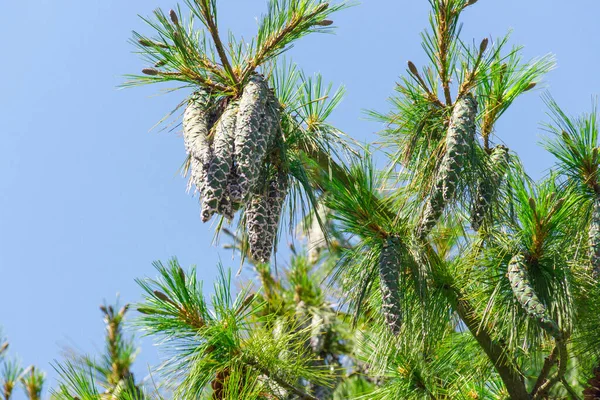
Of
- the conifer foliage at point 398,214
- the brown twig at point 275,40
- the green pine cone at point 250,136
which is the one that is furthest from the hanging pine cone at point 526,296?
the brown twig at point 275,40

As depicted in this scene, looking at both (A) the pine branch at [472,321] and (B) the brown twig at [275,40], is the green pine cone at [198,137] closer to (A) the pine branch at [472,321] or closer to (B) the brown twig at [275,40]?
(B) the brown twig at [275,40]

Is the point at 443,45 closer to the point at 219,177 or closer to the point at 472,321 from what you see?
the point at 219,177

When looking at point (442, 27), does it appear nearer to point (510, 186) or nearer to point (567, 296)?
point (510, 186)

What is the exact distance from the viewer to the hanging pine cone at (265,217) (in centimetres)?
234

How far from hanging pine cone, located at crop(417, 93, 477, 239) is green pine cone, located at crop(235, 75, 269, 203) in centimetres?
50

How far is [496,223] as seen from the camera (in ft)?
9.59

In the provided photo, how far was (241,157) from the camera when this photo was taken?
217 cm

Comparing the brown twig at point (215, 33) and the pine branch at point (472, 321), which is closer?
the brown twig at point (215, 33)

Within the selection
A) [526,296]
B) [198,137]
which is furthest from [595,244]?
[198,137]

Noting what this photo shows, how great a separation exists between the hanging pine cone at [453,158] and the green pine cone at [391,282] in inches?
5.6

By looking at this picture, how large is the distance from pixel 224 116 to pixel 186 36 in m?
0.41

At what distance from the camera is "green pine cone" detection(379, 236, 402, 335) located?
246 centimetres

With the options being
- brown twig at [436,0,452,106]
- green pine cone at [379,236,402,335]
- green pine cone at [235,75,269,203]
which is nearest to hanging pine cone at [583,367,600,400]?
green pine cone at [379,236,402,335]

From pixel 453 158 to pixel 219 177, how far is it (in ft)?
2.19
